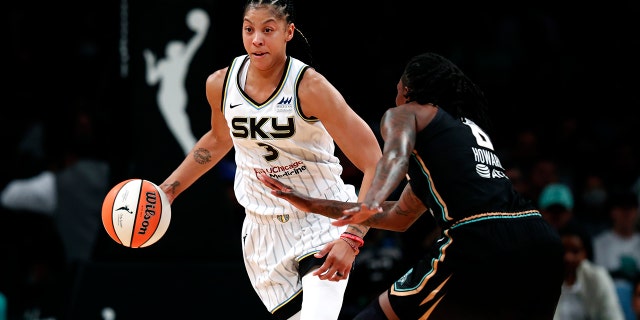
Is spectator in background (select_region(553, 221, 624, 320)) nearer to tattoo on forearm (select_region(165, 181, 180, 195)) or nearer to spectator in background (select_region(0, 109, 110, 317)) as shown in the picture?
tattoo on forearm (select_region(165, 181, 180, 195))

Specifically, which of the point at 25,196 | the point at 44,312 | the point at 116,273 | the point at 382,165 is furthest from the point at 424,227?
the point at 382,165

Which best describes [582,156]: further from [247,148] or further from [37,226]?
[247,148]

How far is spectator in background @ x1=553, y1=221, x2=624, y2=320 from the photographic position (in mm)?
7746

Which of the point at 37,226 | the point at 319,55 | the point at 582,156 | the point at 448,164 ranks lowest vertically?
the point at 582,156

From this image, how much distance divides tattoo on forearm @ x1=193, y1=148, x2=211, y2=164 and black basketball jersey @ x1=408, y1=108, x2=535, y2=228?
4.76ft

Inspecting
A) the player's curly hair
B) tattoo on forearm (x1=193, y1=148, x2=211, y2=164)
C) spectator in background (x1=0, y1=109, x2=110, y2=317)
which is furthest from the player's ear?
spectator in background (x1=0, y1=109, x2=110, y2=317)

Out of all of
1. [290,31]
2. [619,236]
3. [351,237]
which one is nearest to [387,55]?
[619,236]

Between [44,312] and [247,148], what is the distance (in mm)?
4011

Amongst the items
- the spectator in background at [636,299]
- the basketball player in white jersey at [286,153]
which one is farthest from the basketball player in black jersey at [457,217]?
the spectator in background at [636,299]

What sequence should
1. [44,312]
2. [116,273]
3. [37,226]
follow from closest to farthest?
[116,273] → [44,312] → [37,226]

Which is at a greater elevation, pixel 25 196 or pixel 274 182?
pixel 274 182

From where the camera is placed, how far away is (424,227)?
28.4 ft

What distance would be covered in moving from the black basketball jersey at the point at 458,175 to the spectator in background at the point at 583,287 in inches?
132

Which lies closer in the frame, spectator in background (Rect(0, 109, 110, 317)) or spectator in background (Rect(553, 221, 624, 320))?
spectator in background (Rect(553, 221, 624, 320))
